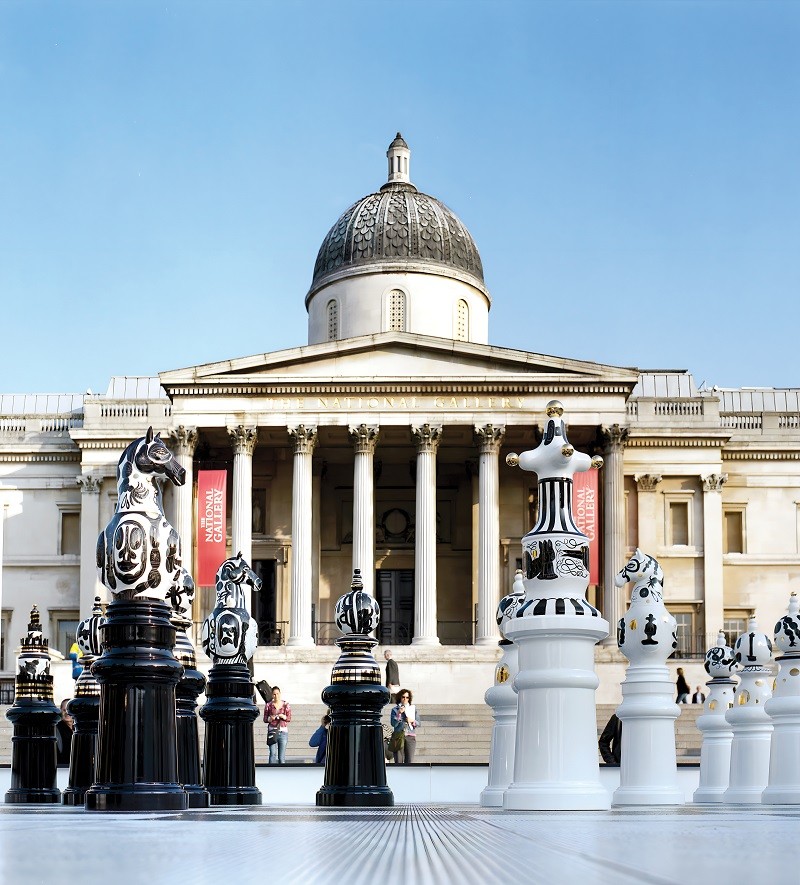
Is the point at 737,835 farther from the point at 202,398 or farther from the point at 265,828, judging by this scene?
the point at 202,398

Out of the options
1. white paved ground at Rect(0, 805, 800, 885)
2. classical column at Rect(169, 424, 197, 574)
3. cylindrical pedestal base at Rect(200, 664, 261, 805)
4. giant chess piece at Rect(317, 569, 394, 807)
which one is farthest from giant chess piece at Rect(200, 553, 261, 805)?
classical column at Rect(169, 424, 197, 574)

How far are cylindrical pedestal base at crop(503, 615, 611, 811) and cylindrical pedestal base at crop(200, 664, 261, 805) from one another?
156 inches

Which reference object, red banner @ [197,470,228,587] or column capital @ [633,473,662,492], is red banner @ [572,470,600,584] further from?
red banner @ [197,470,228,587]

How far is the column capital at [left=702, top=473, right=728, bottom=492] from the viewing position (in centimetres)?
5519

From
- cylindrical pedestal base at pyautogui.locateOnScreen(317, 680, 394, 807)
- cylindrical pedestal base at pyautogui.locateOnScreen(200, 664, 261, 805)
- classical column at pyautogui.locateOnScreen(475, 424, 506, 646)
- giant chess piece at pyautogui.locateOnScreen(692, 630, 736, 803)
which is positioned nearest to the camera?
cylindrical pedestal base at pyautogui.locateOnScreen(317, 680, 394, 807)

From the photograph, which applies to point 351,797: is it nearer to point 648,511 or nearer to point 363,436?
point 363,436

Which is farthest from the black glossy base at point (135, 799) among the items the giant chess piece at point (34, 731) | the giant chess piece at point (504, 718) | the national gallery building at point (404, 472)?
the national gallery building at point (404, 472)

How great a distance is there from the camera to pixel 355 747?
10.9 meters

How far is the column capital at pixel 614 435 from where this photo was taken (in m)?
51.0

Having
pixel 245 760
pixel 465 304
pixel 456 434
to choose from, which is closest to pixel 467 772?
pixel 245 760

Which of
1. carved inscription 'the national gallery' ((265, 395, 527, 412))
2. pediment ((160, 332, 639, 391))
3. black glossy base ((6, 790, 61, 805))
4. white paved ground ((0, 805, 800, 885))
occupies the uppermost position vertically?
pediment ((160, 332, 639, 391))

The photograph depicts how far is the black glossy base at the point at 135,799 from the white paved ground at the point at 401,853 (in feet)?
6.33

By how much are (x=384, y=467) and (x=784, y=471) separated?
15.0 meters

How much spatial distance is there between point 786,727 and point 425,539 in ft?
134
